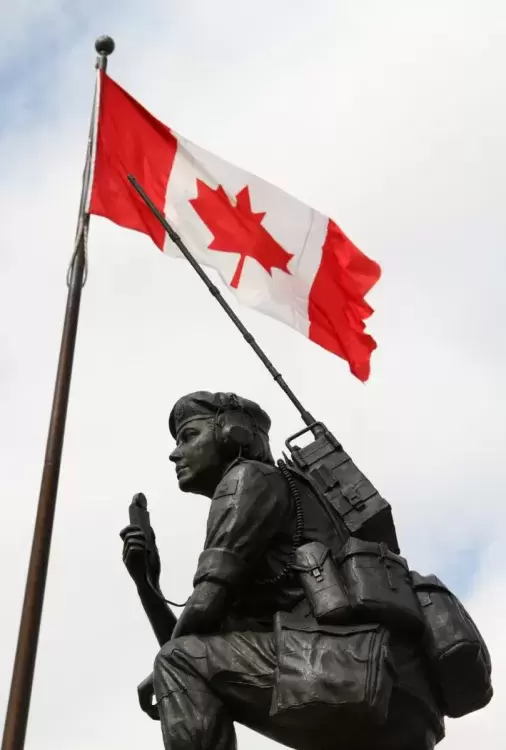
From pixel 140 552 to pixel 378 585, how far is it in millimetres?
2047

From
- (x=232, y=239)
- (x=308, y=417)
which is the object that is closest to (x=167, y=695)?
(x=308, y=417)

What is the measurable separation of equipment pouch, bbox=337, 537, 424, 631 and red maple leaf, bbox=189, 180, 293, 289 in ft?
19.9

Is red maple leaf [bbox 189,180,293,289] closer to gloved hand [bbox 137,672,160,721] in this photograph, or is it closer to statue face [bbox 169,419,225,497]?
statue face [bbox 169,419,225,497]

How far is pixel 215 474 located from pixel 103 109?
665 centimetres

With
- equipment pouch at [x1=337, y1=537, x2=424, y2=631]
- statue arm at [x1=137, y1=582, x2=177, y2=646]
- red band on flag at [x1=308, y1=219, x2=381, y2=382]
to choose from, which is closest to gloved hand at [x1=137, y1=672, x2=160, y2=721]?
statue arm at [x1=137, y1=582, x2=177, y2=646]

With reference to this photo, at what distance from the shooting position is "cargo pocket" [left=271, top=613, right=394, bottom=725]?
7.71 meters

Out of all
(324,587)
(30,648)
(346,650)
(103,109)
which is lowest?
(346,650)

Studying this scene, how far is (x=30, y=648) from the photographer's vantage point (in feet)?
31.0

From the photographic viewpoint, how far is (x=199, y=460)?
967 centimetres

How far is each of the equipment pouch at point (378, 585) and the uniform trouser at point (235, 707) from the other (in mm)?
523

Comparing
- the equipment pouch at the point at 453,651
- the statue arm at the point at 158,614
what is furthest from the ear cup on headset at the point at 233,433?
the equipment pouch at the point at 453,651

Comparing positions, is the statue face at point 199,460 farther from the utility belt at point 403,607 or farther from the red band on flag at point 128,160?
the red band on flag at point 128,160

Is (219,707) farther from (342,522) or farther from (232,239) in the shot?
(232,239)

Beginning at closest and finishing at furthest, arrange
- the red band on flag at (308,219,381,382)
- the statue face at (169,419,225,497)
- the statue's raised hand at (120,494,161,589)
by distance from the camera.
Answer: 1. the statue's raised hand at (120,494,161,589)
2. the statue face at (169,419,225,497)
3. the red band on flag at (308,219,381,382)
